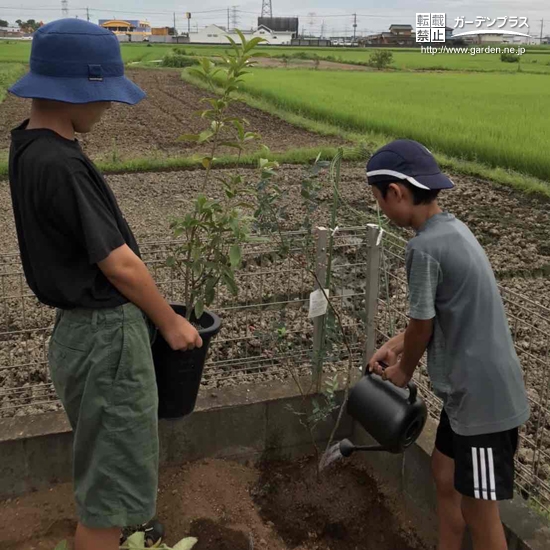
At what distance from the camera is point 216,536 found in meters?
2.34

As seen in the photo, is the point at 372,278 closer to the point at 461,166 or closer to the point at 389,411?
the point at 389,411

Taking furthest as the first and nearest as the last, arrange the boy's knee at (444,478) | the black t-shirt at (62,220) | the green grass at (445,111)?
1. the green grass at (445,111)
2. the boy's knee at (444,478)
3. the black t-shirt at (62,220)

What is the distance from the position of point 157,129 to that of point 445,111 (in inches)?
275

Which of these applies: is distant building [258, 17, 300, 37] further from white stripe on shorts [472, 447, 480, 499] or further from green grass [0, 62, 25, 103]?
white stripe on shorts [472, 447, 480, 499]

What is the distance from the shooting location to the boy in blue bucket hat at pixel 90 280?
163 cm

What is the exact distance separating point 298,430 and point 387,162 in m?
1.37

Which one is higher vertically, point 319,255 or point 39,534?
point 319,255

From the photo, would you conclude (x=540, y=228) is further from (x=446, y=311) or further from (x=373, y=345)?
(x=446, y=311)

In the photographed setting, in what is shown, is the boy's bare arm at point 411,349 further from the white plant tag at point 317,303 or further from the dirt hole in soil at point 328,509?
the dirt hole in soil at point 328,509

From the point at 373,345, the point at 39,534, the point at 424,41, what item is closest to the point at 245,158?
the point at 373,345

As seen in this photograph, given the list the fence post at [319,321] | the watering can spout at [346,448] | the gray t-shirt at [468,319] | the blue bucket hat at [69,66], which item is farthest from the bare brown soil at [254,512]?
the blue bucket hat at [69,66]

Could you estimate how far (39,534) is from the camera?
230cm

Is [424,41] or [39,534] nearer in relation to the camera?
[39,534]

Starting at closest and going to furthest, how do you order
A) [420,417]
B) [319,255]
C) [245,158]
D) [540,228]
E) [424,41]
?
[420,417], [319,255], [540,228], [245,158], [424,41]
